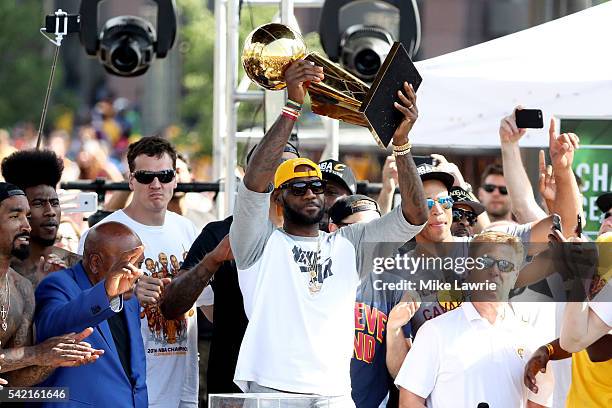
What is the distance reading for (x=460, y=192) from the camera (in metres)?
7.23

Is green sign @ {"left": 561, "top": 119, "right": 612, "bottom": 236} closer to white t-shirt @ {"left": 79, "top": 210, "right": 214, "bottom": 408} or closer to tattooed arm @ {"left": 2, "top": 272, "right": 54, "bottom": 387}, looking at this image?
white t-shirt @ {"left": 79, "top": 210, "right": 214, "bottom": 408}

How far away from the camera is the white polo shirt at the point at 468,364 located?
235 inches

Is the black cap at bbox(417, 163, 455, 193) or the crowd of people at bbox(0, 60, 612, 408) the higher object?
the black cap at bbox(417, 163, 455, 193)

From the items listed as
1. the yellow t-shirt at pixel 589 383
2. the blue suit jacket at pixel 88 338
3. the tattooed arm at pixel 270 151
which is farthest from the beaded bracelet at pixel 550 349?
the blue suit jacket at pixel 88 338

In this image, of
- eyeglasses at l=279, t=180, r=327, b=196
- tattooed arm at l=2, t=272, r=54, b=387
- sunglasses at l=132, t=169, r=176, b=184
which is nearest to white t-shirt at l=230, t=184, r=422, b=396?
eyeglasses at l=279, t=180, r=327, b=196

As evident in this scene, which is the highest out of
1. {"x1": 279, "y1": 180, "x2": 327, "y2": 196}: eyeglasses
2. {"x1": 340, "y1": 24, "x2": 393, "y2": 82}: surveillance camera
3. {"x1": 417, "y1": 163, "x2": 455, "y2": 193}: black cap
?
{"x1": 340, "y1": 24, "x2": 393, "y2": 82}: surveillance camera

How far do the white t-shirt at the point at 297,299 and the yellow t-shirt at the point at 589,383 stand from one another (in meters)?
1.12

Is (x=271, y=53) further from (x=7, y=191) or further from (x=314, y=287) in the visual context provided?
(x=7, y=191)

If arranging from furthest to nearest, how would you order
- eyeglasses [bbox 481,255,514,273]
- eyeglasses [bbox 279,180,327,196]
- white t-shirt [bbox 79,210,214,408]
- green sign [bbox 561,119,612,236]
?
green sign [bbox 561,119,612,236]
white t-shirt [bbox 79,210,214,408]
eyeglasses [bbox 481,255,514,273]
eyeglasses [bbox 279,180,327,196]

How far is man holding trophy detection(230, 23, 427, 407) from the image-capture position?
549 cm

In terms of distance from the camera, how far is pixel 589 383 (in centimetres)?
616

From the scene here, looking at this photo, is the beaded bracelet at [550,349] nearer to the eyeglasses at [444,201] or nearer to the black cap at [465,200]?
the eyeglasses at [444,201]

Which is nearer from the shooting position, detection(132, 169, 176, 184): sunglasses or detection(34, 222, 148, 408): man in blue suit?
detection(34, 222, 148, 408): man in blue suit

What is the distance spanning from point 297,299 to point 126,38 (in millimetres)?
3501
